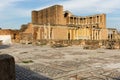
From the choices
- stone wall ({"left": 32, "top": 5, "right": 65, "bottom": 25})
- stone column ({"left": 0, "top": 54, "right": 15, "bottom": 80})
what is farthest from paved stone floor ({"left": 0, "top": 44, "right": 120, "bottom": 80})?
stone wall ({"left": 32, "top": 5, "right": 65, "bottom": 25})

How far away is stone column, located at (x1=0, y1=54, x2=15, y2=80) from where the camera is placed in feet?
8.08

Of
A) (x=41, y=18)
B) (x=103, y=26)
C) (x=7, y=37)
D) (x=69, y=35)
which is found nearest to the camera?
(x=7, y=37)

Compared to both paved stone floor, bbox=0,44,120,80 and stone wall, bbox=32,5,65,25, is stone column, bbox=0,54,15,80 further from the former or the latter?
stone wall, bbox=32,5,65,25

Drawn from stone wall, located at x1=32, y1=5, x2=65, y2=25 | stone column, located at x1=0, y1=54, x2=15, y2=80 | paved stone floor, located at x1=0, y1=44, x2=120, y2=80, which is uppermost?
stone wall, located at x1=32, y1=5, x2=65, y2=25

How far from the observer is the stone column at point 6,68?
246cm

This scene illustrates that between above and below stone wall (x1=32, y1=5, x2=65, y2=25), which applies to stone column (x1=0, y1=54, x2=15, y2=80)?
below

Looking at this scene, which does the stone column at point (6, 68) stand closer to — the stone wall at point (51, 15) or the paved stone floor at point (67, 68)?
the paved stone floor at point (67, 68)

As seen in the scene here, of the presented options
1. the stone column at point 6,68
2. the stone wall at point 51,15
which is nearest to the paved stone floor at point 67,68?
the stone column at point 6,68

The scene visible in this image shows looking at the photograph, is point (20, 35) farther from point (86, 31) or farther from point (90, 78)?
point (90, 78)

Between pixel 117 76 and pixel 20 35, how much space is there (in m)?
35.9

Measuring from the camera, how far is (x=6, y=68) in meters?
2.51

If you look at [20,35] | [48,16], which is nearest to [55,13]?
[48,16]

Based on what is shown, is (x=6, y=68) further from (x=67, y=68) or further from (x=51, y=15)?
(x=51, y=15)

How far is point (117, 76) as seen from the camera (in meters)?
6.23
